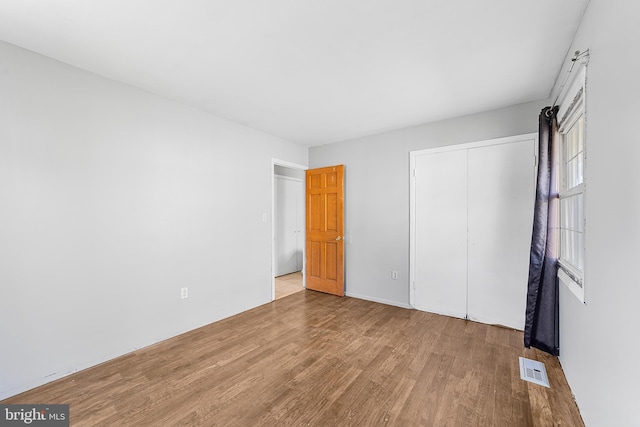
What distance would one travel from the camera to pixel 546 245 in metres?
2.31

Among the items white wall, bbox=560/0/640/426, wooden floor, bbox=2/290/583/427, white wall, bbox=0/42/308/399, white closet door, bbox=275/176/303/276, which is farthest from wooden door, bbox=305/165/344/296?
white wall, bbox=560/0/640/426

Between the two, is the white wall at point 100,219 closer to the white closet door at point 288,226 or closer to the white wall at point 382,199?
the white wall at point 382,199

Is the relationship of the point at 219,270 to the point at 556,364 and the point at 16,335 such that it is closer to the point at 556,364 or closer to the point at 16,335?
the point at 16,335

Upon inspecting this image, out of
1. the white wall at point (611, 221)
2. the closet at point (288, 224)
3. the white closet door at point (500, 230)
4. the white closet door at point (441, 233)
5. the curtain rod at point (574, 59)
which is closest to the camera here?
the white wall at point (611, 221)

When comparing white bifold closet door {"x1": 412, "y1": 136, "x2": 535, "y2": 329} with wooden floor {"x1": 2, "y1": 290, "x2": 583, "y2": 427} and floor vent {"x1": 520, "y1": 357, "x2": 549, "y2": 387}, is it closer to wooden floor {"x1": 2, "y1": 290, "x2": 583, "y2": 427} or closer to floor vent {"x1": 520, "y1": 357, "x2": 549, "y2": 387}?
wooden floor {"x1": 2, "y1": 290, "x2": 583, "y2": 427}

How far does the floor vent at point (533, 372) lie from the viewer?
2098 mm

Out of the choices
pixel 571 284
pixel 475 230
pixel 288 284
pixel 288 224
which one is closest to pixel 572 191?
pixel 571 284

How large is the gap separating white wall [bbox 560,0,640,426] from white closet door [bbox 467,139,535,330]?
1370 millimetres

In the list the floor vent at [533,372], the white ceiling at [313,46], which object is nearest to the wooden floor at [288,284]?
the white ceiling at [313,46]

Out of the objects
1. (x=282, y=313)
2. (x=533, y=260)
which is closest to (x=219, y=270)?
(x=282, y=313)

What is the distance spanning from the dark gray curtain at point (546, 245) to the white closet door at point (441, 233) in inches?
37.3

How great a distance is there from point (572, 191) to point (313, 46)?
225 cm

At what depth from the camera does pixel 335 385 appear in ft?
6.77

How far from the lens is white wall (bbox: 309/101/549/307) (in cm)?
354
